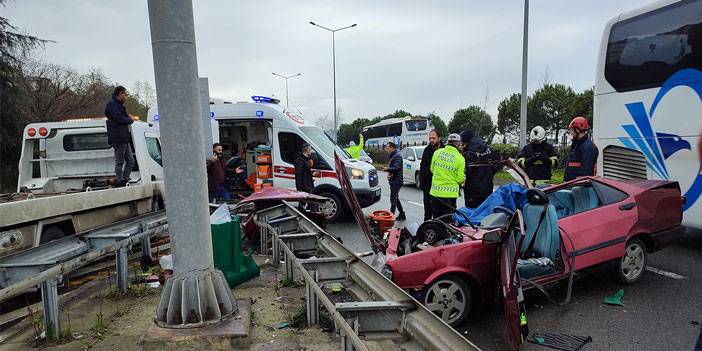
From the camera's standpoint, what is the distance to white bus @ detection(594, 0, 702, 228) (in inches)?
247

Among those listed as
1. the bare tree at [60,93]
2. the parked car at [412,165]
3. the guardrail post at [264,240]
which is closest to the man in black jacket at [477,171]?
the guardrail post at [264,240]

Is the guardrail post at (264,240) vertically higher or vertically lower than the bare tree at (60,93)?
lower

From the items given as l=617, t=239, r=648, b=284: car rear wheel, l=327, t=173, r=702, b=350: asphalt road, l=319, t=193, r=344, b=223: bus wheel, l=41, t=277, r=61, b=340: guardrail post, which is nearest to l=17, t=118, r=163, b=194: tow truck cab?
l=319, t=193, r=344, b=223: bus wheel

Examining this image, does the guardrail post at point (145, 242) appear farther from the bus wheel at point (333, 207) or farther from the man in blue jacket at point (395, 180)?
the man in blue jacket at point (395, 180)

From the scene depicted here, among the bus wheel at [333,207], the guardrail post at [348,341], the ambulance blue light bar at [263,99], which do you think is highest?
the ambulance blue light bar at [263,99]

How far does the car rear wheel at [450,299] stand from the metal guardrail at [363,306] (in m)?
0.84

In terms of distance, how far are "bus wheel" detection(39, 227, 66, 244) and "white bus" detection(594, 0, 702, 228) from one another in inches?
339

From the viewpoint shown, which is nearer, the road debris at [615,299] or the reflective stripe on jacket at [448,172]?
the road debris at [615,299]

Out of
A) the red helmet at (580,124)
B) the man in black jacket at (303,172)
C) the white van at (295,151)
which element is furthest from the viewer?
the white van at (295,151)

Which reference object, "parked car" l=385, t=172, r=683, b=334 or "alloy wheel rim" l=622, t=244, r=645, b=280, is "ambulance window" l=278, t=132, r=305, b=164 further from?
"alloy wheel rim" l=622, t=244, r=645, b=280

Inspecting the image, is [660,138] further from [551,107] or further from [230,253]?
[551,107]

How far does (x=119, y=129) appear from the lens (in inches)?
277

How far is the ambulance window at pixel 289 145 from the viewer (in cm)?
987

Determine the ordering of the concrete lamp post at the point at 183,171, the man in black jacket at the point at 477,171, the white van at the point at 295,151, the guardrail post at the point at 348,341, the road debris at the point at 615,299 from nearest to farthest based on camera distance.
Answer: the guardrail post at the point at 348,341
the concrete lamp post at the point at 183,171
the road debris at the point at 615,299
the man in black jacket at the point at 477,171
the white van at the point at 295,151
